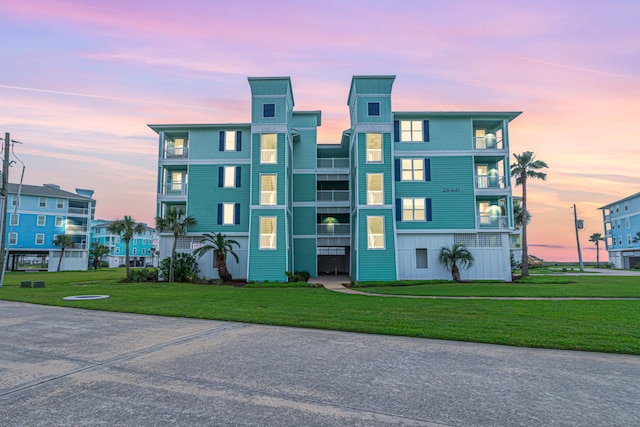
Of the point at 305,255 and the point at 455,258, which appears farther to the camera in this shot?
the point at 305,255

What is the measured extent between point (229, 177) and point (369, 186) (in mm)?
11348

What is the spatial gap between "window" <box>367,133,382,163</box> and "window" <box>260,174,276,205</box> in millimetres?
7427

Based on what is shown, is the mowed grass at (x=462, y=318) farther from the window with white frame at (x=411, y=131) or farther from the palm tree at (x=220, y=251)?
the window with white frame at (x=411, y=131)

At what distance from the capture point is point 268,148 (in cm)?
2673

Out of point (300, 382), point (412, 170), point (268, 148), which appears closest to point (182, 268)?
point (268, 148)

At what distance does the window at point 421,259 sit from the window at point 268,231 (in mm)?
→ 10929

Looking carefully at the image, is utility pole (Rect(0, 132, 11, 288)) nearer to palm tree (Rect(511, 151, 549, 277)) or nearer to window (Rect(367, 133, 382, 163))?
window (Rect(367, 133, 382, 163))

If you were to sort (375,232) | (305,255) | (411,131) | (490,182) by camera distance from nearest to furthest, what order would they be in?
Answer: (375,232), (411,131), (490,182), (305,255)

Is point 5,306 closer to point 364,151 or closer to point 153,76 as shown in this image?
point 153,76

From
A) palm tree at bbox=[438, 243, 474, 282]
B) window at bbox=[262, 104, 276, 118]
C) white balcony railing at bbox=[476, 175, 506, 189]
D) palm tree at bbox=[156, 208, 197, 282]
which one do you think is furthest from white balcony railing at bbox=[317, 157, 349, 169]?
palm tree at bbox=[156, 208, 197, 282]

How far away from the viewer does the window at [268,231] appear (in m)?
25.7

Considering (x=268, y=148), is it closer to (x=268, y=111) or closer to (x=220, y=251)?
(x=268, y=111)

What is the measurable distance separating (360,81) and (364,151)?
5414mm

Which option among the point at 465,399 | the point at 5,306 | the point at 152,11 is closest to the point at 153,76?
the point at 152,11
